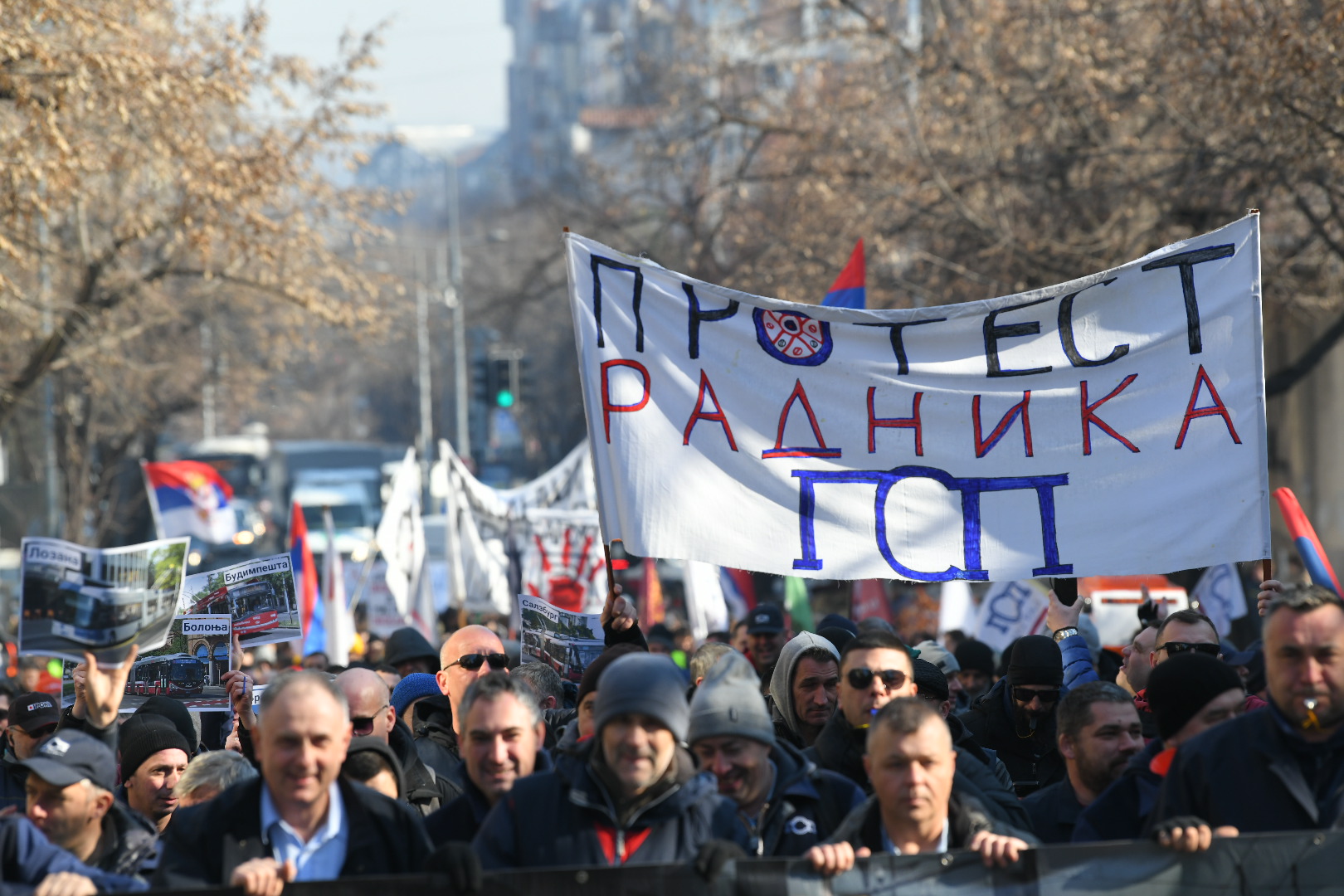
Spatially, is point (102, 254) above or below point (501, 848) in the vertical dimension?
above

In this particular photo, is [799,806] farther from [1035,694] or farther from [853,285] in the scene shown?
[853,285]

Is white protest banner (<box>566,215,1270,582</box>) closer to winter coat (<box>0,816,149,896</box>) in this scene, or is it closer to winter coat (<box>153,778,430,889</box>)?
winter coat (<box>153,778,430,889</box>)

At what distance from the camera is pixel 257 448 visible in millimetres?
45219

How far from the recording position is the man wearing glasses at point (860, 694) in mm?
5262

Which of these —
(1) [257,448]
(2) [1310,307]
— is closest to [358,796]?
(2) [1310,307]

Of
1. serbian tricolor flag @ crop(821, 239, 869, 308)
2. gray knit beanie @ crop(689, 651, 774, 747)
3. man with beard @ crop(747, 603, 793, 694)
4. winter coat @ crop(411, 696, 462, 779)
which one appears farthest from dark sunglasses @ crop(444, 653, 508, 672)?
serbian tricolor flag @ crop(821, 239, 869, 308)

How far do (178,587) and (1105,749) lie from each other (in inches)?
113

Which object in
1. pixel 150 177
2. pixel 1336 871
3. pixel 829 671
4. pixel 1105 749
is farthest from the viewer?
pixel 150 177

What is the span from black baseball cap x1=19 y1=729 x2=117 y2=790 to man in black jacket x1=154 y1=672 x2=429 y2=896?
390mm

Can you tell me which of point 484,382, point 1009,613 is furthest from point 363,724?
point 484,382

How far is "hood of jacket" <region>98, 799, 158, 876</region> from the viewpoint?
4668mm

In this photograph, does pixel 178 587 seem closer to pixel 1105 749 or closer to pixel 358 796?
pixel 358 796

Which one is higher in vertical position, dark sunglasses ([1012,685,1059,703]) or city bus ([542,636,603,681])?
city bus ([542,636,603,681])

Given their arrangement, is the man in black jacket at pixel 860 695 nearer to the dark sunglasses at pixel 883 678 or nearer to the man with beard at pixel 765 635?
the dark sunglasses at pixel 883 678
